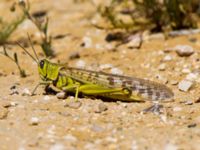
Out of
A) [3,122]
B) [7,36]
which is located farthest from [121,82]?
[7,36]

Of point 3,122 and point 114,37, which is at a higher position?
point 114,37

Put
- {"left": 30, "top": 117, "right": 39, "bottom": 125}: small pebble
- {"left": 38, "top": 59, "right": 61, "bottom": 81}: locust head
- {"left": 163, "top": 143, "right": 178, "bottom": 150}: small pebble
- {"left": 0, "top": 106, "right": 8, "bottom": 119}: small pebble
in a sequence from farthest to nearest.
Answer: {"left": 38, "top": 59, "right": 61, "bottom": 81}: locust head < {"left": 0, "top": 106, "right": 8, "bottom": 119}: small pebble < {"left": 30, "top": 117, "right": 39, "bottom": 125}: small pebble < {"left": 163, "top": 143, "right": 178, "bottom": 150}: small pebble

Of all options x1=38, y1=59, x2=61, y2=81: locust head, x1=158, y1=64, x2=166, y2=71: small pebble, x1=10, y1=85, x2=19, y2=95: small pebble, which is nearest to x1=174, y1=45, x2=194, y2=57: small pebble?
x1=158, y1=64, x2=166, y2=71: small pebble

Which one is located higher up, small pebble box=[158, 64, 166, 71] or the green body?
small pebble box=[158, 64, 166, 71]

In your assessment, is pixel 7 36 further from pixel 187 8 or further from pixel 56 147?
pixel 56 147

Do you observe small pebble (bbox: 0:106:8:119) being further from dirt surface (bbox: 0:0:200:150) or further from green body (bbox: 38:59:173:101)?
green body (bbox: 38:59:173:101)

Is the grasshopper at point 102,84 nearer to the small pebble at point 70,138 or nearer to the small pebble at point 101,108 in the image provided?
the small pebble at point 101,108

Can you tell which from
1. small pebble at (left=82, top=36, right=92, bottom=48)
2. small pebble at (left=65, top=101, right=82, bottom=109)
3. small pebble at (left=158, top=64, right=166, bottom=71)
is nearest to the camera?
small pebble at (left=65, top=101, right=82, bottom=109)
